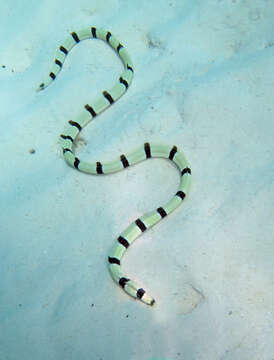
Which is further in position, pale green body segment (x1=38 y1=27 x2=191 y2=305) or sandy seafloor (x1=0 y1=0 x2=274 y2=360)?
pale green body segment (x1=38 y1=27 x2=191 y2=305)

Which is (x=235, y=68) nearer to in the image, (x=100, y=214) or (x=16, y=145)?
(x=100, y=214)

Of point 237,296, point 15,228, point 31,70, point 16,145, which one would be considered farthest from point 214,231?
point 31,70

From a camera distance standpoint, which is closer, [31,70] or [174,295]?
[174,295]

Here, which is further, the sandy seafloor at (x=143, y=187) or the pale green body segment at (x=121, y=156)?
the pale green body segment at (x=121, y=156)

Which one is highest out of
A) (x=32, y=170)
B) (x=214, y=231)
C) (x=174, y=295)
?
(x=32, y=170)

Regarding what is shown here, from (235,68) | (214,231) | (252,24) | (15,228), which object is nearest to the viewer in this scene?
(214,231)
